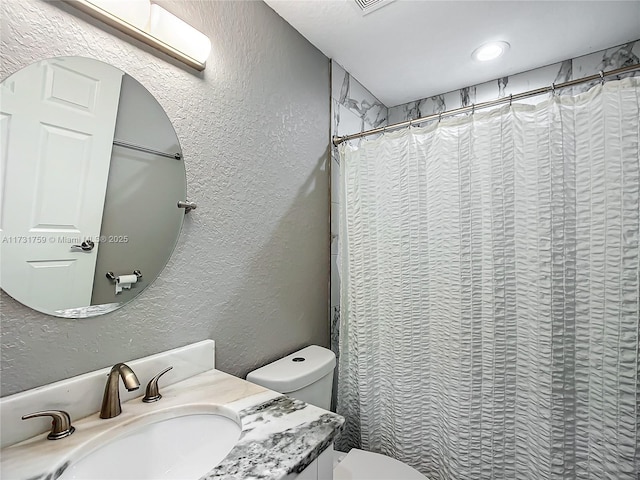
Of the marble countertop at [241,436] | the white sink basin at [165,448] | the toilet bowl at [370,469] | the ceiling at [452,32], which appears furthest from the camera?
the ceiling at [452,32]

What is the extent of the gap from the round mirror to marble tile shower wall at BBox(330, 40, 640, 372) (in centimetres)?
100

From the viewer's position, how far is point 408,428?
1466 millimetres

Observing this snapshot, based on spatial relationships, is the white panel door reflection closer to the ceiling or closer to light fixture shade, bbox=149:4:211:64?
light fixture shade, bbox=149:4:211:64

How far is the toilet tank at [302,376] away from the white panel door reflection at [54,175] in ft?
2.23

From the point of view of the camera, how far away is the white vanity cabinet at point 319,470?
2.11 feet

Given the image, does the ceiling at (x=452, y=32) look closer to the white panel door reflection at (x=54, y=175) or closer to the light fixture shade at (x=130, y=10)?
the light fixture shade at (x=130, y=10)

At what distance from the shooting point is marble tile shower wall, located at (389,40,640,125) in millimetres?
1690

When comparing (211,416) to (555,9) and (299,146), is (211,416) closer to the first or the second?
(299,146)

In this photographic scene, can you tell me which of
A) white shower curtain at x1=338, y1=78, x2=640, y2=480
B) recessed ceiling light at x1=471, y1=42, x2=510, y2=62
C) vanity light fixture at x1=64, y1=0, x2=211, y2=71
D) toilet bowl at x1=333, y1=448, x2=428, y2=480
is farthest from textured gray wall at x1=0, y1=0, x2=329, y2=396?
recessed ceiling light at x1=471, y1=42, x2=510, y2=62

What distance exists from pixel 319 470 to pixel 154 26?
1.31 m

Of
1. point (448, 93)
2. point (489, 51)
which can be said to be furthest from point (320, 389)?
point (448, 93)

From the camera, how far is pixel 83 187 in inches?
32.9

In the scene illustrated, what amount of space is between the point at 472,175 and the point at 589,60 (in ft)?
4.03

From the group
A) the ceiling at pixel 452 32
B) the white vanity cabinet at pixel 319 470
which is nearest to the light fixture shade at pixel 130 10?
the ceiling at pixel 452 32
